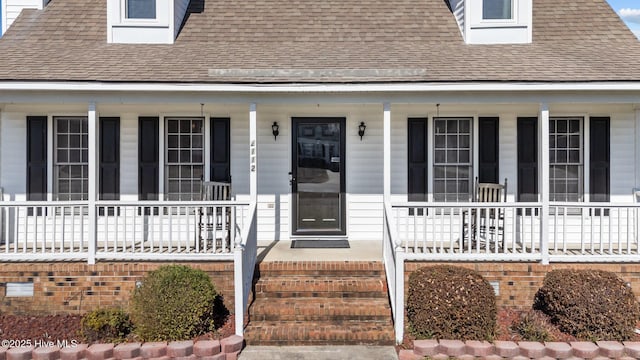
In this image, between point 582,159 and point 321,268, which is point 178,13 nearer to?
point 321,268

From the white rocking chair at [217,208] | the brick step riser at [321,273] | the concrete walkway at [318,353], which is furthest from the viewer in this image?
the white rocking chair at [217,208]

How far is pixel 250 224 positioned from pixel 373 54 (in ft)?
11.7

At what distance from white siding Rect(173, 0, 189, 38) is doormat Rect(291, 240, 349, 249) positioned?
4408 millimetres

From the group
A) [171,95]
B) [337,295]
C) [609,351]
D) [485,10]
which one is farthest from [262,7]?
[609,351]

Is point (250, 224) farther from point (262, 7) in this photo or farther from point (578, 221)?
point (578, 221)

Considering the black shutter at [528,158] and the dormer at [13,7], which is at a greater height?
the dormer at [13,7]

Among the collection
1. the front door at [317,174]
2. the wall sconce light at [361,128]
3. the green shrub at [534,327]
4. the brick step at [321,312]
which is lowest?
the green shrub at [534,327]

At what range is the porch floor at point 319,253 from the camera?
277 inches

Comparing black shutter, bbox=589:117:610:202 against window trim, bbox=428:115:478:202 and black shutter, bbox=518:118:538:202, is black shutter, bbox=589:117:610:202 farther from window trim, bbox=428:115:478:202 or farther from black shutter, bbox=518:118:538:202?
window trim, bbox=428:115:478:202

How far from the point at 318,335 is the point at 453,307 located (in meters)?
1.61

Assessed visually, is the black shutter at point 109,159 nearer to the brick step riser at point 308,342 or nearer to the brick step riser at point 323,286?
the brick step riser at point 323,286

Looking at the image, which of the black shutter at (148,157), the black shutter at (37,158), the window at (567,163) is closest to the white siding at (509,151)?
the window at (567,163)

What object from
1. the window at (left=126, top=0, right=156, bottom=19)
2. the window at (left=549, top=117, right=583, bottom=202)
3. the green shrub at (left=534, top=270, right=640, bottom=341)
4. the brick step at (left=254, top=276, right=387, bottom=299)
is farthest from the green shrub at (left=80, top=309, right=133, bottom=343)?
the window at (left=549, top=117, right=583, bottom=202)

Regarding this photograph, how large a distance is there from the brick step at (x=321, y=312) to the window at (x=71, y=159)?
4.10 metres
